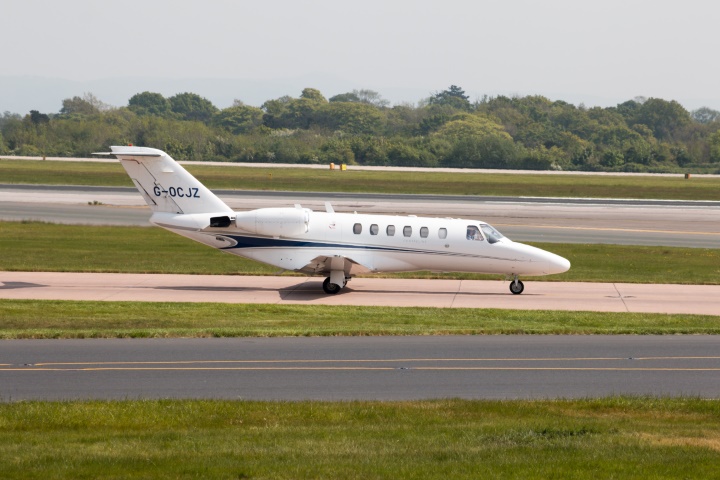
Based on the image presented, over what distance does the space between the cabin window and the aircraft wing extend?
3.07 metres

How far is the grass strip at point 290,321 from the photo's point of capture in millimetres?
20172

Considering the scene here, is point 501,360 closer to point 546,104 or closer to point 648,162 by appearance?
point 648,162

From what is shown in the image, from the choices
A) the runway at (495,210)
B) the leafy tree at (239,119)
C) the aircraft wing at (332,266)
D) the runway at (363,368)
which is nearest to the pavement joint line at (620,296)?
the runway at (363,368)

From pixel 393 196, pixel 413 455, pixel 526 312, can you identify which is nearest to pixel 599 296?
pixel 526 312

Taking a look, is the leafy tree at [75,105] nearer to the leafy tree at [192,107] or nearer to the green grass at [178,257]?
the leafy tree at [192,107]

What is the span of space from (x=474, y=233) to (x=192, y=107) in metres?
171

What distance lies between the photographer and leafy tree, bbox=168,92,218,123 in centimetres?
19112

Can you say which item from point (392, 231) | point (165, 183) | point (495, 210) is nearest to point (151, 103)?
point (495, 210)

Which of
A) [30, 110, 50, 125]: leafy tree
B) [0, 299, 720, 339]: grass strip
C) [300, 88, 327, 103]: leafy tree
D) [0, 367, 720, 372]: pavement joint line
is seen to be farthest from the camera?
[300, 88, 327, 103]: leafy tree

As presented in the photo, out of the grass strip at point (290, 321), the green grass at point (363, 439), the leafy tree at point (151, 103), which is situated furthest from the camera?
the leafy tree at point (151, 103)

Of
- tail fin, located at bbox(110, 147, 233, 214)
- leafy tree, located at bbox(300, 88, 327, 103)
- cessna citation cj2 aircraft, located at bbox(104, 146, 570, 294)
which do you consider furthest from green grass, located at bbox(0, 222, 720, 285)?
leafy tree, located at bbox(300, 88, 327, 103)

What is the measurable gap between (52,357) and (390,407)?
7.09 metres

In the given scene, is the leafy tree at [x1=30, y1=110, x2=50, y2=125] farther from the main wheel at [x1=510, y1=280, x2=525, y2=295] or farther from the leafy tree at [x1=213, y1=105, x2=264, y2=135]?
the main wheel at [x1=510, y1=280, x2=525, y2=295]

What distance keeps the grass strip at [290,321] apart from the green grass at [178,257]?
7.34 m
